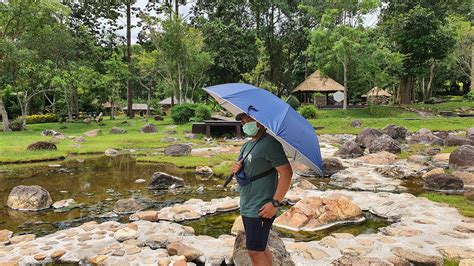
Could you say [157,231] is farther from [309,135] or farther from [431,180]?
[431,180]

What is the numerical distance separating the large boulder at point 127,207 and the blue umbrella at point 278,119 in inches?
244

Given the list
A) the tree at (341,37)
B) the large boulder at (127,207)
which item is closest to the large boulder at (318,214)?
the large boulder at (127,207)

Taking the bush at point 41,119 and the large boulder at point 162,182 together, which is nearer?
the large boulder at point 162,182

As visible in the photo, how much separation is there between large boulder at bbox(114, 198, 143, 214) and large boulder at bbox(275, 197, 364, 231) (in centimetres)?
361

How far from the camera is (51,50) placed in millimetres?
36594

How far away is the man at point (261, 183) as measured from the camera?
4109 mm

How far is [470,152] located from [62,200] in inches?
552

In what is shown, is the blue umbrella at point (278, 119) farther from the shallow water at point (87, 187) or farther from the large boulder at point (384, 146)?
the large boulder at point (384, 146)

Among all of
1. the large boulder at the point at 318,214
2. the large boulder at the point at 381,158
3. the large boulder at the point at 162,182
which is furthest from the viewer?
the large boulder at the point at 381,158

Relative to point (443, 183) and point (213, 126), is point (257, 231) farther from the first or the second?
point (213, 126)

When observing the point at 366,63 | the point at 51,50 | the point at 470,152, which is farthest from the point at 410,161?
the point at 51,50

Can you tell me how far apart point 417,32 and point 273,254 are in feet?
136

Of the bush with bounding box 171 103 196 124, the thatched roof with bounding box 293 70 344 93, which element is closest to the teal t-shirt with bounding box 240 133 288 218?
the bush with bounding box 171 103 196 124

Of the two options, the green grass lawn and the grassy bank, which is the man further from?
the green grass lawn
